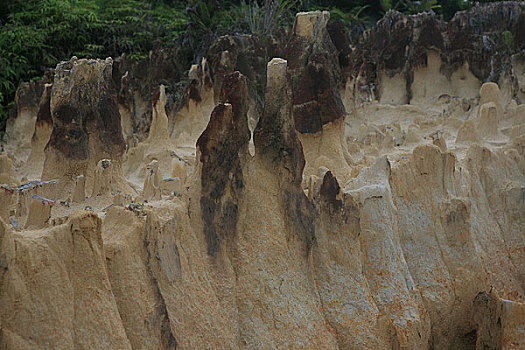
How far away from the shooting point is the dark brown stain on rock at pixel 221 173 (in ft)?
20.8

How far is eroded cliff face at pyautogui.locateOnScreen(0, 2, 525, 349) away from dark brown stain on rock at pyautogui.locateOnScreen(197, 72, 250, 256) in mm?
17

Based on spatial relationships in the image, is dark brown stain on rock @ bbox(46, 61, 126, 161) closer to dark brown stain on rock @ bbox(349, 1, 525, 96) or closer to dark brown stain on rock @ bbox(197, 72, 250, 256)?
dark brown stain on rock @ bbox(197, 72, 250, 256)

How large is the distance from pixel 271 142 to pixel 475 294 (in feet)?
13.1

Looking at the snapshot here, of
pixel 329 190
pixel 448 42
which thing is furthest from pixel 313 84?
pixel 448 42

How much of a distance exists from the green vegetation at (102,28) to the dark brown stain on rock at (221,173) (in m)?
10.00

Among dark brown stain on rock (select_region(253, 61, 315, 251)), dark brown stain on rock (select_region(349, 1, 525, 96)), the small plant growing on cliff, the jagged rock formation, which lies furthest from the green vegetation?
dark brown stain on rock (select_region(253, 61, 315, 251))

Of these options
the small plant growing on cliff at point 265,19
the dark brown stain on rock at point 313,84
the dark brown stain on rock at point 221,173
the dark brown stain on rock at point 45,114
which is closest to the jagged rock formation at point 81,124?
the dark brown stain on rock at point 45,114

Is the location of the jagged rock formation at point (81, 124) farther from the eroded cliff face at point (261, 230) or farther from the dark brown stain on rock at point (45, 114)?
the dark brown stain on rock at point (45, 114)

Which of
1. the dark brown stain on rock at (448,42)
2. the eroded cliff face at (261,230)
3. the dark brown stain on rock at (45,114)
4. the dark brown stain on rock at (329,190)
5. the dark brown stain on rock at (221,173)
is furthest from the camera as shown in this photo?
the dark brown stain on rock at (448,42)

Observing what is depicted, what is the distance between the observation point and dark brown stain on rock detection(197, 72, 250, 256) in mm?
6348

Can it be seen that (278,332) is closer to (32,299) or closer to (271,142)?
(271,142)

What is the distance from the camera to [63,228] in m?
4.68

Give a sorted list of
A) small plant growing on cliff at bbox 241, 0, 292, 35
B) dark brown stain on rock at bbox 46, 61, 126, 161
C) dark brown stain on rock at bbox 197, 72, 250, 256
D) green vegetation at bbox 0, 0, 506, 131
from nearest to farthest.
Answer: dark brown stain on rock at bbox 197, 72, 250, 256
dark brown stain on rock at bbox 46, 61, 126, 161
green vegetation at bbox 0, 0, 506, 131
small plant growing on cliff at bbox 241, 0, 292, 35

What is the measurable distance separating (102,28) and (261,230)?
46.0 feet
